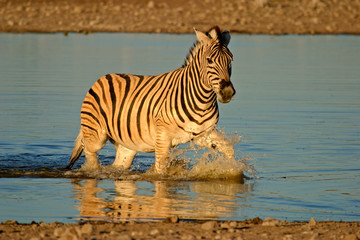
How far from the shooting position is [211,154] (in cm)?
1138

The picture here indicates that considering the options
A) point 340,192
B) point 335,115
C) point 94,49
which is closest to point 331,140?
point 335,115

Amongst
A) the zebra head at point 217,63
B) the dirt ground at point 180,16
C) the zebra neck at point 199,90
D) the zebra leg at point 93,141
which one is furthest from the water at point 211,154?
the dirt ground at point 180,16

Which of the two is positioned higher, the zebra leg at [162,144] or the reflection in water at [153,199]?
the zebra leg at [162,144]

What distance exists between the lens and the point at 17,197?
33.0 feet

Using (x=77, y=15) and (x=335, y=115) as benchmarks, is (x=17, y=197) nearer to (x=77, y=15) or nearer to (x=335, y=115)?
(x=335, y=115)

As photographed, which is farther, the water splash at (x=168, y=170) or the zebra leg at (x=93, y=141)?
the zebra leg at (x=93, y=141)

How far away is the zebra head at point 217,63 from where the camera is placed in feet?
32.9

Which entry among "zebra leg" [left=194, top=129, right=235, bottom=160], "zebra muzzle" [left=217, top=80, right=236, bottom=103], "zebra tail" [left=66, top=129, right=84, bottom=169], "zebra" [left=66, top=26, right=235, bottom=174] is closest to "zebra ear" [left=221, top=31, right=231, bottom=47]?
"zebra" [left=66, top=26, right=235, bottom=174]

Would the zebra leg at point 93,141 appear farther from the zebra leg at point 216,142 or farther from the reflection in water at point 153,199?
Result: the zebra leg at point 216,142

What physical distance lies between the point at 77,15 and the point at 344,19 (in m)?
13.6

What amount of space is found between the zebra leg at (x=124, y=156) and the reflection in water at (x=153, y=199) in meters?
0.76

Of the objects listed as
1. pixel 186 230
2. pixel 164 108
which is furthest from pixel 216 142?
pixel 186 230

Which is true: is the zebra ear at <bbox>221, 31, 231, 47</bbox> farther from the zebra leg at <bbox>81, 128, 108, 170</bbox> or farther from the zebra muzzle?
the zebra leg at <bbox>81, 128, 108, 170</bbox>

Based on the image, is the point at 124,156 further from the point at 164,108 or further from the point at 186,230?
the point at 186,230
